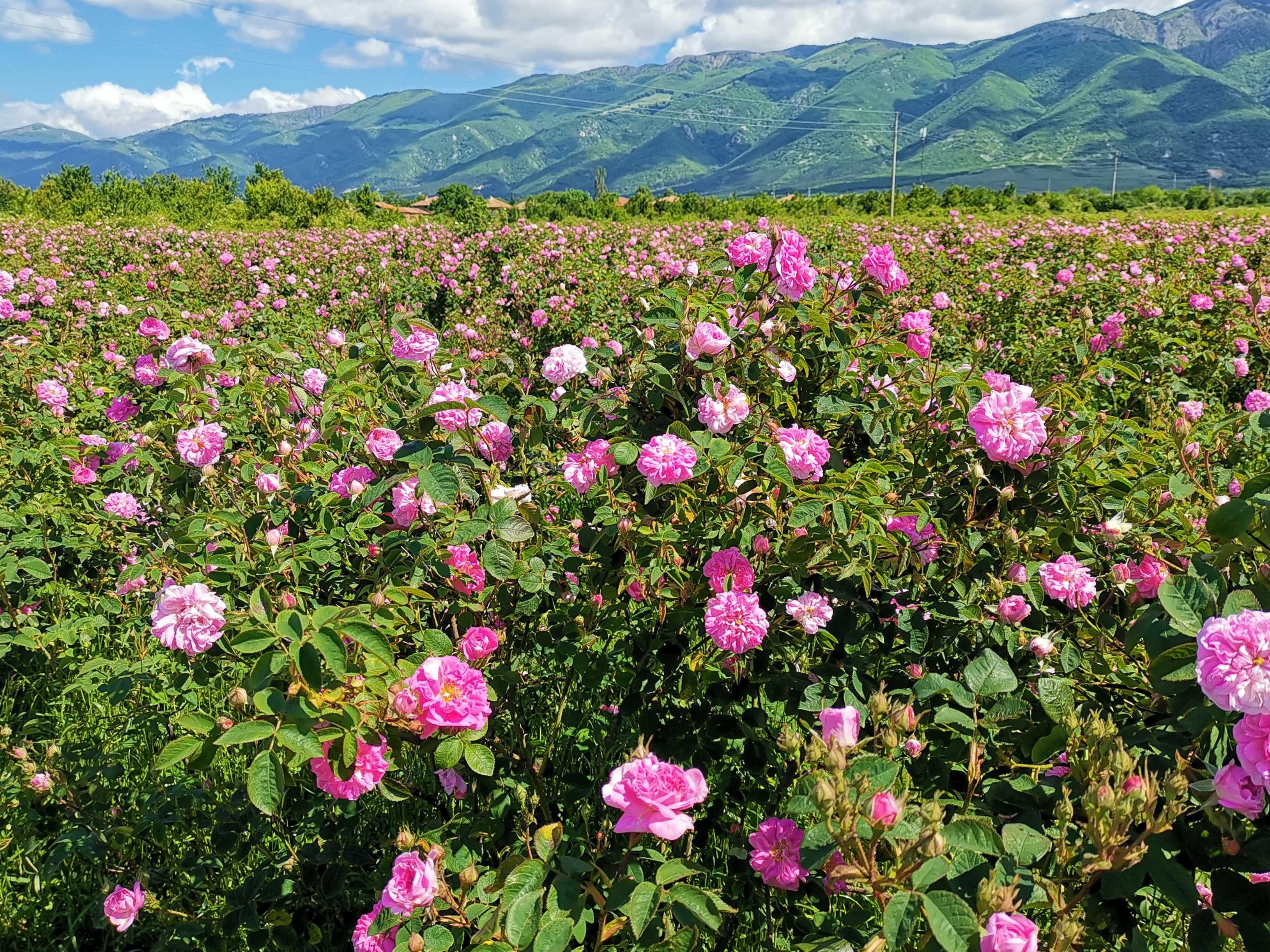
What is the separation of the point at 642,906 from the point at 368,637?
0.48m

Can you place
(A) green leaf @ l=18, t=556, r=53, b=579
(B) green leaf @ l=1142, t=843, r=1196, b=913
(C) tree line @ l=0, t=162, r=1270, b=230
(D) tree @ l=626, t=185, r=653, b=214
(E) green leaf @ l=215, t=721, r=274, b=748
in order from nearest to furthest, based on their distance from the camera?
(B) green leaf @ l=1142, t=843, r=1196, b=913, (E) green leaf @ l=215, t=721, r=274, b=748, (A) green leaf @ l=18, t=556, r=53, b=579, (C) tree line @ l=0, t=162, r=1270, b=230, (D) tree @ l=626, t=185, r=653, b=214

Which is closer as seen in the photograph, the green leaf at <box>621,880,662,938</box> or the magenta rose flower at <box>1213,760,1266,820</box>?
the magenta rose flower at <box>1213,760,1266,820</box>

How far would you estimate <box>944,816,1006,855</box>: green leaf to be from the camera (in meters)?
0.86

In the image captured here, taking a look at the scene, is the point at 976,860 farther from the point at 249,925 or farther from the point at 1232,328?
the point at 1232,328

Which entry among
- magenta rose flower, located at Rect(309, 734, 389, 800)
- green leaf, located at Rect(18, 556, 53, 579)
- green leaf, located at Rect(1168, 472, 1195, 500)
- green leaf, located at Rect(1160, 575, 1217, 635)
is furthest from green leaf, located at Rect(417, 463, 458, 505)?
green leaf, located at Rect(18, 556, 53, 579)

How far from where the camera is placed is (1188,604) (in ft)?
2.96

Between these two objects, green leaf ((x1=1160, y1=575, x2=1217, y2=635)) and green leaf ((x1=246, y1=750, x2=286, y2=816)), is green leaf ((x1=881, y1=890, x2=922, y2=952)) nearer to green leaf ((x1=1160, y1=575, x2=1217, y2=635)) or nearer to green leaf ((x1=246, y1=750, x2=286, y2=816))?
green leaf ((x1=1160, y1=575, x2=1217, y2=635))

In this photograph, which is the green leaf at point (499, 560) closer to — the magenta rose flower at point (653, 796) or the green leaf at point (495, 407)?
the green leaf at point (495, 407)

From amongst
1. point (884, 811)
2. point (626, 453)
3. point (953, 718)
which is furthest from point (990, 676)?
point (626, 453)

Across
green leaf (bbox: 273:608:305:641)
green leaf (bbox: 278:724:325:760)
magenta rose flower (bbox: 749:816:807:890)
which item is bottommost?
magenta rose flower (bbox: 749:816:807:890)

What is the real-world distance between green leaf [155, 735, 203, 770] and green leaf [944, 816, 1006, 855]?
37.6 inches

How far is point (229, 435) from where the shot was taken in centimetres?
213

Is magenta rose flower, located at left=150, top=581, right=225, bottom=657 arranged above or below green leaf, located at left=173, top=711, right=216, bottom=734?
above

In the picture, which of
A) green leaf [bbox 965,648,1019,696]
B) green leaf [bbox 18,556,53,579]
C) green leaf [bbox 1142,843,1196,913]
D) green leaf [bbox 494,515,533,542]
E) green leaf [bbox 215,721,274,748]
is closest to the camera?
green leaf [bbox 1142,843,1196,913]
